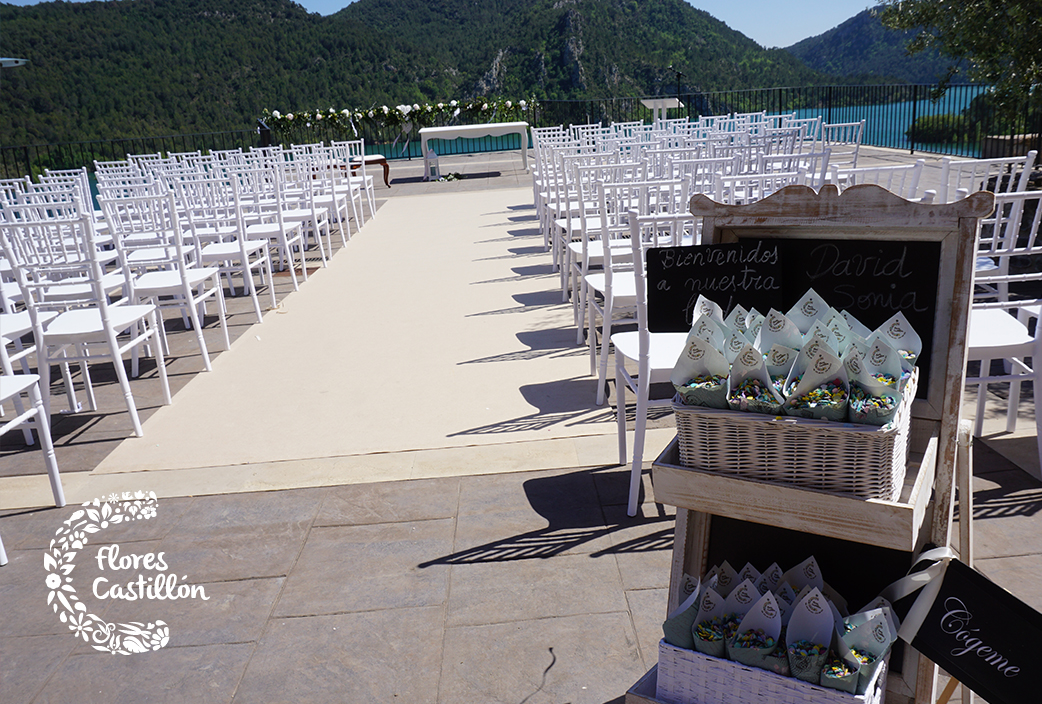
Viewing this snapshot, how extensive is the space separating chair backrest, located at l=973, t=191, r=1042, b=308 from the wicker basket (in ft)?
2.70

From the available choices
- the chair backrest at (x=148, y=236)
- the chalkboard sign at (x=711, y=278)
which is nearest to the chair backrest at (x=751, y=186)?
the chalkboard sign at (x=711, y=278)

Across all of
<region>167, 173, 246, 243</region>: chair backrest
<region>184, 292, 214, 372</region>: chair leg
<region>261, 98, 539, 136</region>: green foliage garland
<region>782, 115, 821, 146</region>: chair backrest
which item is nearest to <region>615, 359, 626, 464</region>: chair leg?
<region>184, 292, 214, 372</region>: chair leg

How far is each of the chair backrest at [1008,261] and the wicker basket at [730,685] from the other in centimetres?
82

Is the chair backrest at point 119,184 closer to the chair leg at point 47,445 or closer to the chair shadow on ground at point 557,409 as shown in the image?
the chair leg at point 47,445

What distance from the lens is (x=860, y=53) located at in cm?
6044

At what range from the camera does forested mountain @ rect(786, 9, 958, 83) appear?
46094 millimetres

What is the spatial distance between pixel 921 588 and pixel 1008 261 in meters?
2.82

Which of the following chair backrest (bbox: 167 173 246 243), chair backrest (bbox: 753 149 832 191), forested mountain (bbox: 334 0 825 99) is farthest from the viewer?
forested mountain (bbox: 334 0 825 99)

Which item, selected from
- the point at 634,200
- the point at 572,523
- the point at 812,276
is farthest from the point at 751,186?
the point at 812,276

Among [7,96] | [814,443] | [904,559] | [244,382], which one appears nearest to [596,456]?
[904,559]

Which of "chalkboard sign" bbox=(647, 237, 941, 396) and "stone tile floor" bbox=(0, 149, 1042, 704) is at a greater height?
"chalkboard sign" bbox=(647, 237, 941, 396)

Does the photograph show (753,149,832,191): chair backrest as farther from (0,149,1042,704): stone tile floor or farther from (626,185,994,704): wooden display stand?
(626,185,994,704): wooden display stand

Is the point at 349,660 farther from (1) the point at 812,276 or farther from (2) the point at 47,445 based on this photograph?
(2) the point at 47,445

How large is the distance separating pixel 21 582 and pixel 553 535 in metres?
1.82
